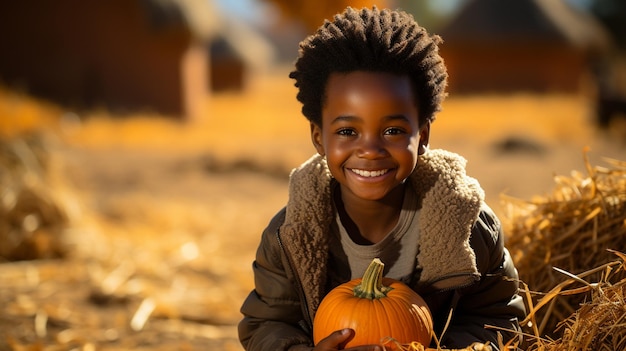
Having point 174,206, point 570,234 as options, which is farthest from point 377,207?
point 174,206

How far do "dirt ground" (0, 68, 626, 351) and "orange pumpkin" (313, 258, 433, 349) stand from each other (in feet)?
5.75

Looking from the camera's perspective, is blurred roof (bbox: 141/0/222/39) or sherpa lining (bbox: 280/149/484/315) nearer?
sherpa lining (bbox: 280/149/484/315)

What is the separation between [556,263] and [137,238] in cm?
419

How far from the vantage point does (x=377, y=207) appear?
2.31 meters

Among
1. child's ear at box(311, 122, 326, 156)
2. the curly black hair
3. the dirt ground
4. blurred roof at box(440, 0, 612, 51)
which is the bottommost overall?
the dirt ground

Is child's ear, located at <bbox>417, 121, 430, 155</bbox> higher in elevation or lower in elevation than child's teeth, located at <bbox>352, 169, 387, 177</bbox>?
higher

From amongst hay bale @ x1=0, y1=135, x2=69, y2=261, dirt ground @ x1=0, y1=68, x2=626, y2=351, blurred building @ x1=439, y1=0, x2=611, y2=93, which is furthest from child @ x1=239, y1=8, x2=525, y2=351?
blurred building @ x1=439, y1=0, x2=611, y2=93

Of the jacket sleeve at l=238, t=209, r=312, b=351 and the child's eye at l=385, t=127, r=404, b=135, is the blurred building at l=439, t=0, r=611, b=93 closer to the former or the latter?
the jacket sleeve at l=238, t=209, r=312, b=351

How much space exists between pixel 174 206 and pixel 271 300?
4949mm

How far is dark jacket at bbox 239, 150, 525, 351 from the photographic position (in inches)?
86.7

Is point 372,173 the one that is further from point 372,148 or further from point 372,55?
point 372,55

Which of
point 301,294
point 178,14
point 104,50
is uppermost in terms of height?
point 178,14

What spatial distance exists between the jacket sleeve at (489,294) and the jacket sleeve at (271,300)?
0.52 m

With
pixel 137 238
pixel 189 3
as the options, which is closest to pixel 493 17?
pixel 189 3
